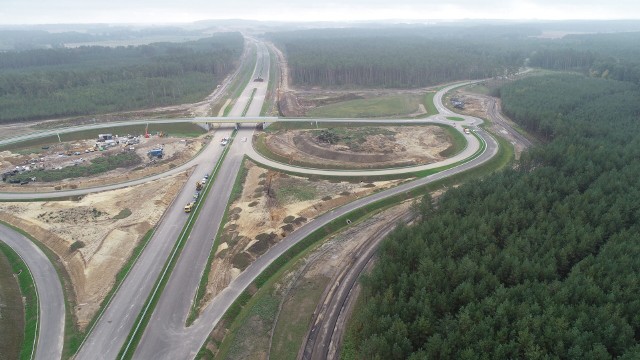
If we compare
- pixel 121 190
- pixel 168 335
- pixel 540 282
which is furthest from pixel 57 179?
pixel 540 282

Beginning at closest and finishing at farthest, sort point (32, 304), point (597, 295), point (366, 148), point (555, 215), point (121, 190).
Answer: point (597, 295) < point (32, 304) < point (555, 215) < point (121, 190) < point (366, 148)

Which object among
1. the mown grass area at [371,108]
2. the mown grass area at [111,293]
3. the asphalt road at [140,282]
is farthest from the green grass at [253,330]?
the mown grass area at [371,108]

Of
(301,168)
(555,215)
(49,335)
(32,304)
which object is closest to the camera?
(49,335)

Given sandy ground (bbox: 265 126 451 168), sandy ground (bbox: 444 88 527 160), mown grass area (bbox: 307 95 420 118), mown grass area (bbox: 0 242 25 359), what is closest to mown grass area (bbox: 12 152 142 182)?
mown grass area (bbox: 0 242 25 359)

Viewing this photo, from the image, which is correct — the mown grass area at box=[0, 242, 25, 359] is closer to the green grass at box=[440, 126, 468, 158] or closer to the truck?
the truck

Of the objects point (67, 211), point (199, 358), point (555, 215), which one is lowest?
point (199, 358)

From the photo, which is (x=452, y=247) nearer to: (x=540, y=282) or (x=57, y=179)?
(x=540, y=282)

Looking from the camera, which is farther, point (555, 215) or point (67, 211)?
point (67, 211)
